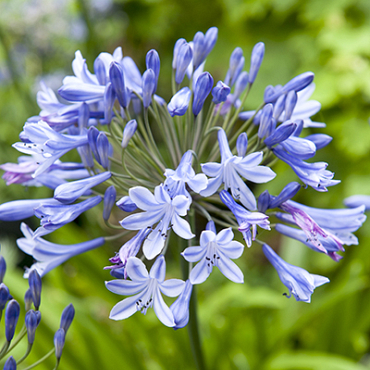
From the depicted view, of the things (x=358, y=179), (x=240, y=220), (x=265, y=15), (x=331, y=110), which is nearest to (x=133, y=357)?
(x=240, y=220)

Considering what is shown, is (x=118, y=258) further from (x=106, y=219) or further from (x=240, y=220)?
(x=240, y=220)

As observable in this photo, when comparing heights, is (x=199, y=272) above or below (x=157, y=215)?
below

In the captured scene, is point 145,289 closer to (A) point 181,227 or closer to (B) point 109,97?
(A) point 181,227

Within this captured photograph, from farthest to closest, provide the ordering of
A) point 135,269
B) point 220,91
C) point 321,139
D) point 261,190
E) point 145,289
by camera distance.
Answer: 1. point 261,190
2. point 321,139
3. point 220,91
4. point 145,289
5. point 135,269

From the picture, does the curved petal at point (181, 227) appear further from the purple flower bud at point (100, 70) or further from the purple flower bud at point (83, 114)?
the purple flower bud at point (100, 70)

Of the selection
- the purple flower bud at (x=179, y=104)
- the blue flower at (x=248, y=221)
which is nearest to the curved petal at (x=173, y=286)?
the blue flower at (x=248, y=221)

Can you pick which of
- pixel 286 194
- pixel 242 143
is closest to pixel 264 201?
pixel 286 194
